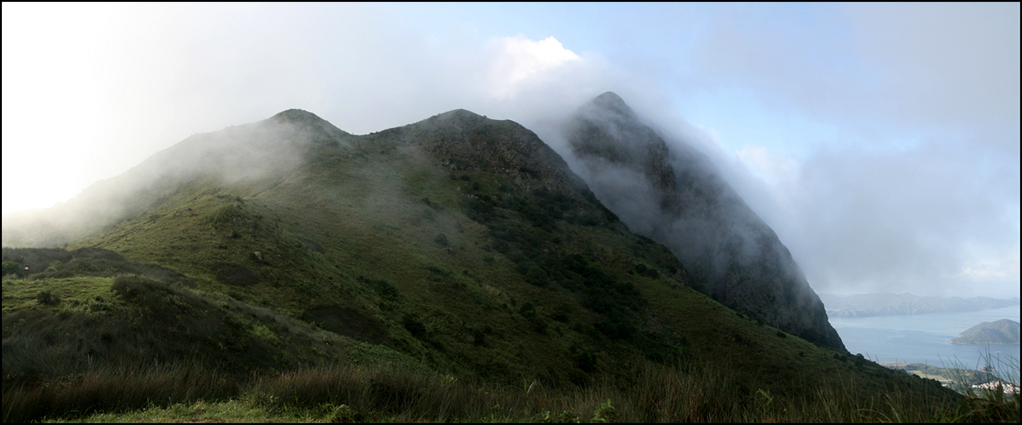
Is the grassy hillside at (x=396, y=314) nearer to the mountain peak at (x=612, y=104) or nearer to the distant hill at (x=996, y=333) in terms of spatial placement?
the distant hill at (x=996, y=333)

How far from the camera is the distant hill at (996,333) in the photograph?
6871mm

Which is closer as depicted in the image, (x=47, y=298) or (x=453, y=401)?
(x=453, y=401)

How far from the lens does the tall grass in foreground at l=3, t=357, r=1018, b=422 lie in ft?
18.9

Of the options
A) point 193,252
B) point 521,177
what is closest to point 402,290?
point 193,252

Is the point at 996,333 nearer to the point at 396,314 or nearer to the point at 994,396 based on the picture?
the point at 994,396

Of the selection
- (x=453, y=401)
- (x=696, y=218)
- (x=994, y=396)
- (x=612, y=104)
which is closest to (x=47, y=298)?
(x=453, y=401)

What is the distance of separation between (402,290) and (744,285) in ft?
277

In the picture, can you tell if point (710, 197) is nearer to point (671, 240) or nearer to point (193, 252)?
point (671, 240)

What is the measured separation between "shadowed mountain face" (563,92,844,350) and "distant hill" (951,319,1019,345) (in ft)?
263

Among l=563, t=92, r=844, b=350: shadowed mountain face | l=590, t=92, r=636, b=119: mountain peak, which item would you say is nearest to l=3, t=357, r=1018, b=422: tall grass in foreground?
l=563, t=92, r=844, b=350: shadowed mountain face

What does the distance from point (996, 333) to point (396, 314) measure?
26186 millimetres

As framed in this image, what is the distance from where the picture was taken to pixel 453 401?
7.01 meters

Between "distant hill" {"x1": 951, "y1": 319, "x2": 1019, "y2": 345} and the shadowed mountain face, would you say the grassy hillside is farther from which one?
the shadowed mountain face

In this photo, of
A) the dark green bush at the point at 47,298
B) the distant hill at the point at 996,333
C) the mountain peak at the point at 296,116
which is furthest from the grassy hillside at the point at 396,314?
the mountain peak at the point at 296,116
